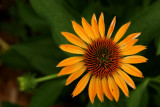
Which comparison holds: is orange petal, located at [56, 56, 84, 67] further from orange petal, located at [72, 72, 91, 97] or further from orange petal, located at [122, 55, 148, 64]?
orange petal, located at [122, 55, 148, 64]

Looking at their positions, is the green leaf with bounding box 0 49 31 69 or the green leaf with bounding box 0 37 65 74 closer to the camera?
the green leaf with bounding box 0 37 65 74

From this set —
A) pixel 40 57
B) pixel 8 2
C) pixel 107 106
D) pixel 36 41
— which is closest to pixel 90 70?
pixel 107 106

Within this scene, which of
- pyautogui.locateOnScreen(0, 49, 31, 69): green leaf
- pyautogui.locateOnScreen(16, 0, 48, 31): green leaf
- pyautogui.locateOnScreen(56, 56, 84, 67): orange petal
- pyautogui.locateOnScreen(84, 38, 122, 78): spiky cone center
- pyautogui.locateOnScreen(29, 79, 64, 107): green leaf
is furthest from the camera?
pyautogui.locateOnScreen(0, 49, 31, 69): green leaf

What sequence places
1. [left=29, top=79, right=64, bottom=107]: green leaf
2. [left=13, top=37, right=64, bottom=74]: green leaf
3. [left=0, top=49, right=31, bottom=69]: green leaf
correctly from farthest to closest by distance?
1. [left=0, top=49, right=31, bottom=69]: green leaf
2. [left=13, top=37, right=64, bottom=74]: green leaf
3. [left=29, top=79, right=64, bottom=107]: green leaf

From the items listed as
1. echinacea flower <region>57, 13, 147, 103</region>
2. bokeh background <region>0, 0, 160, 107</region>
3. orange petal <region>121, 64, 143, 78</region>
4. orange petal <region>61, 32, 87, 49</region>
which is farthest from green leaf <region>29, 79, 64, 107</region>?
orange petal <region>121, 64, 143, 78</region>

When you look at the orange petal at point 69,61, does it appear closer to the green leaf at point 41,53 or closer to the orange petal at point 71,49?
the orange petal at point 71,49

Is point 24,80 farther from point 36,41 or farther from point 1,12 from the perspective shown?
point 1,12

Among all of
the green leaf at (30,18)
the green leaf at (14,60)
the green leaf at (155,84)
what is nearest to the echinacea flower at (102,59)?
the green leaf at (155,84)
